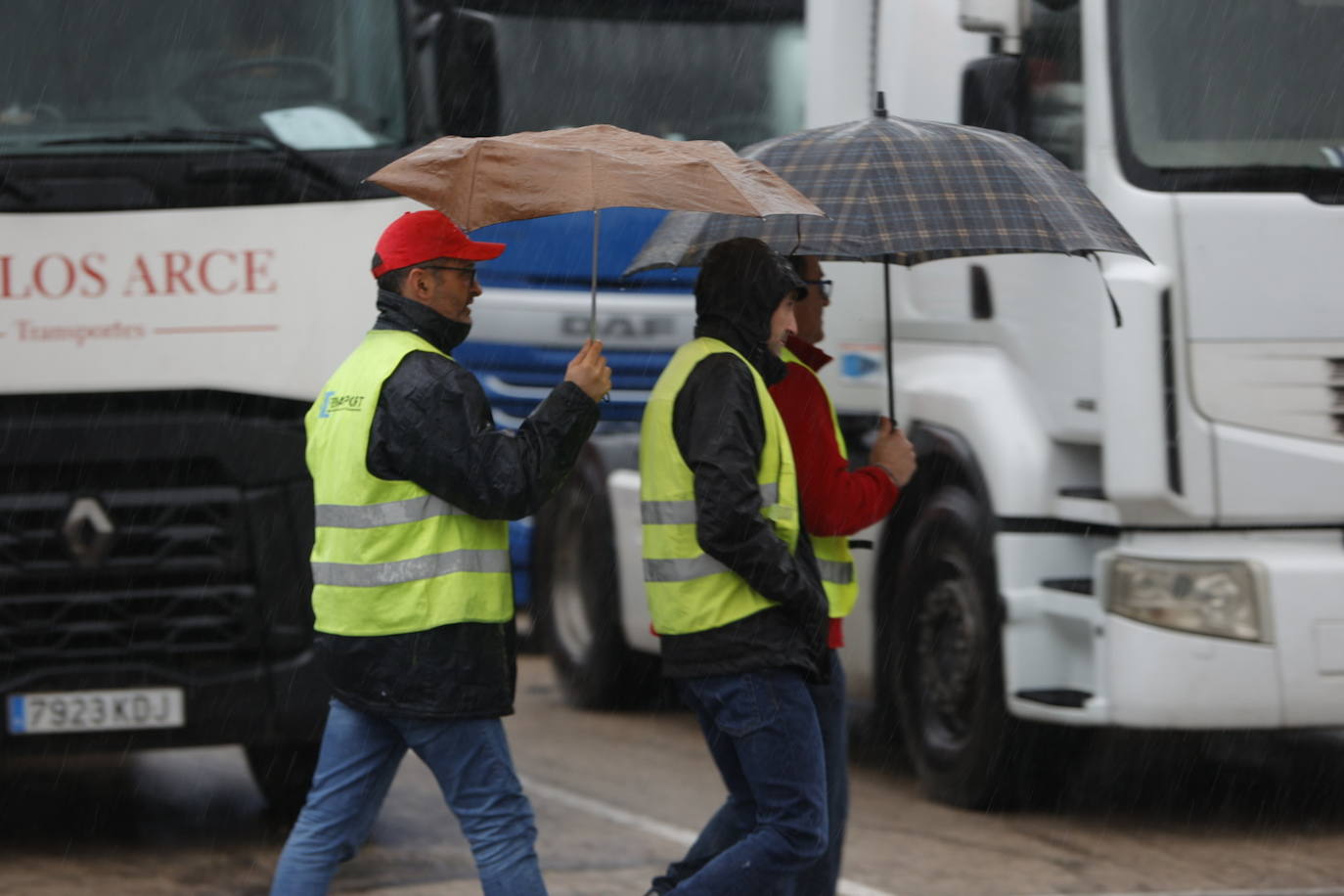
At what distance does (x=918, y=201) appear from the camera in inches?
196

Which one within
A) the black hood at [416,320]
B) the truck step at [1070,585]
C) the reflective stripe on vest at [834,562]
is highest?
the black hood at [416,320]

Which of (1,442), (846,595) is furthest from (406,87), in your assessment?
(846,595)

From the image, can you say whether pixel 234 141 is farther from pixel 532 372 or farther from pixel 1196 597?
pixel 532 372

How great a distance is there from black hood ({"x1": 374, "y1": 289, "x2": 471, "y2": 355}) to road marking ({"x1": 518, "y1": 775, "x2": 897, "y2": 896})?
2358mm

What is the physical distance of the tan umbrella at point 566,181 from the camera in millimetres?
4488

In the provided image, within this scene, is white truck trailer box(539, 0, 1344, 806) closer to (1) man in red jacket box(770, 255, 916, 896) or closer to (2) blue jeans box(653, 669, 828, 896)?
(1) man in red jacket box(770, 255, 916, 896)

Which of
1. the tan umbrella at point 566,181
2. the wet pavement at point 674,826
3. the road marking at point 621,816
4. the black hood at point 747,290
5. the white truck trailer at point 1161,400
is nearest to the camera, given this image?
the tan umbrella at point 566,181

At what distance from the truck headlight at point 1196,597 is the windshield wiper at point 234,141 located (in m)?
2.62

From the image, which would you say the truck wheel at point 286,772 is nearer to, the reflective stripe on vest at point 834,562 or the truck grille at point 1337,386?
the reflective stripe on vest at point 834,562

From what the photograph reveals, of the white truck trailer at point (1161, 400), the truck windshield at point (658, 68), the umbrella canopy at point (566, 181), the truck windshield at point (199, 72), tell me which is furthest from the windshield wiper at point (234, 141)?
the truck windshield at point (658, 68)

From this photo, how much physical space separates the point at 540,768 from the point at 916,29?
3.09 m

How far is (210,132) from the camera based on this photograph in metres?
6.98

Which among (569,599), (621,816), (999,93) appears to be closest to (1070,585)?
(999,93)

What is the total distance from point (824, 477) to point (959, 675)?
2814 millimetres
